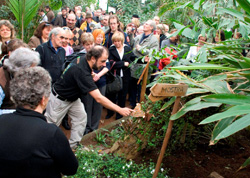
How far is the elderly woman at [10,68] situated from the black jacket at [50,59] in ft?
4.62

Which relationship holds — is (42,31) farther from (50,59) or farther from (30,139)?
(30,139)

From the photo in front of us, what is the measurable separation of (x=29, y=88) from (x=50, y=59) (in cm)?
278

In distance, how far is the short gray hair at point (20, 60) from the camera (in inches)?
118

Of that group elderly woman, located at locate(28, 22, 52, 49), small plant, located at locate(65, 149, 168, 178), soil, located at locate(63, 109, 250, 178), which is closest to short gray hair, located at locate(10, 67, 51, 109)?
small plant, located at locate(65, 149, 168, 178)

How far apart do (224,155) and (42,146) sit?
8.30ft

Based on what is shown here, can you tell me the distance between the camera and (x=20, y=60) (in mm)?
3039

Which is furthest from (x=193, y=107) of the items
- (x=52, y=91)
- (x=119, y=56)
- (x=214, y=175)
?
(x=119, y=56)

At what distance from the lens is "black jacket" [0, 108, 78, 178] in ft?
5.84

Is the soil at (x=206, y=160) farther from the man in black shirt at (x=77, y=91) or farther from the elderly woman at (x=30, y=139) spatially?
the elderly woman at (x=30, y=139)

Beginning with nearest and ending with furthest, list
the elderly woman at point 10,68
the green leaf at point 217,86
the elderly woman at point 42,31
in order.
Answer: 1. the green leaf at point 217,86
2. the elderly woman at point 10,68
3. the elderly woman at point 42,31

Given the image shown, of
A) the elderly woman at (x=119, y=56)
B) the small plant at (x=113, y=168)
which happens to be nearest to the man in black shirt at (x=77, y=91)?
the small plant at (x=113, y=168)

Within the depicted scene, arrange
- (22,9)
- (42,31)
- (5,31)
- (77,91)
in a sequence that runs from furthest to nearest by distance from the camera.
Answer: (22,9)
(42,31)
(5,31)
(77,91)

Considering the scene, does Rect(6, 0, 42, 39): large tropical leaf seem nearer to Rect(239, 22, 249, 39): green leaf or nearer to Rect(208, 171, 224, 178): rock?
Rect(239, 22, 249, 39): green leaf

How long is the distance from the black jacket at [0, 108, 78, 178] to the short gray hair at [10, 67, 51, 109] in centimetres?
7
